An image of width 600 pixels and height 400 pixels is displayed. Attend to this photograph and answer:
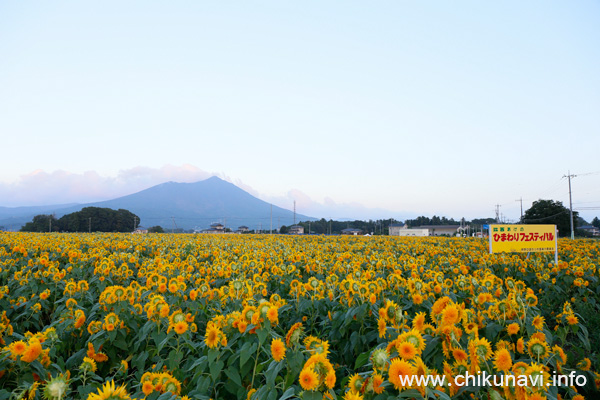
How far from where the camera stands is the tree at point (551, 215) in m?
61.2

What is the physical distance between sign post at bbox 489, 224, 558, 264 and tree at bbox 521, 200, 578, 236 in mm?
62700

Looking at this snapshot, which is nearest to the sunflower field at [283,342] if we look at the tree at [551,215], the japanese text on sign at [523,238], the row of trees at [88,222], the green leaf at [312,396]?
the green leaf at [312,396]

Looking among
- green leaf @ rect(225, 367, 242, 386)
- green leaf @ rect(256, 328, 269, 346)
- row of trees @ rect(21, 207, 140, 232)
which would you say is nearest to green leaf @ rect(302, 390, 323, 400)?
green leaf @ rect(256, 328, 269, 346)

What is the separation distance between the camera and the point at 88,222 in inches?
2554

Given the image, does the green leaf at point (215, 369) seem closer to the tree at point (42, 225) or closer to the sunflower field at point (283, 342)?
the sunflower field at point (283, 342)

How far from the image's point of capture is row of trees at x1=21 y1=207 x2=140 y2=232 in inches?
2473

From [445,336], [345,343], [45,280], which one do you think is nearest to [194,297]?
[345,343]

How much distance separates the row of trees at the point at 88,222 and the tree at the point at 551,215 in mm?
79768

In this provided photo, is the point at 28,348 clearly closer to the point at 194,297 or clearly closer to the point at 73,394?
the point at 73,394

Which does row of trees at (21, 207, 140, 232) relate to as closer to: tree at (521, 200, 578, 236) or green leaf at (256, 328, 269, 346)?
green leaf at (256, 328, 269, 346)

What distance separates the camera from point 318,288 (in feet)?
13.0

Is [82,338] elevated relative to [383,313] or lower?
lower

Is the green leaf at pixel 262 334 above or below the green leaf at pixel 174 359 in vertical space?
above

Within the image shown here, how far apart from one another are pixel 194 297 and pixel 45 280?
3126 millimetres
